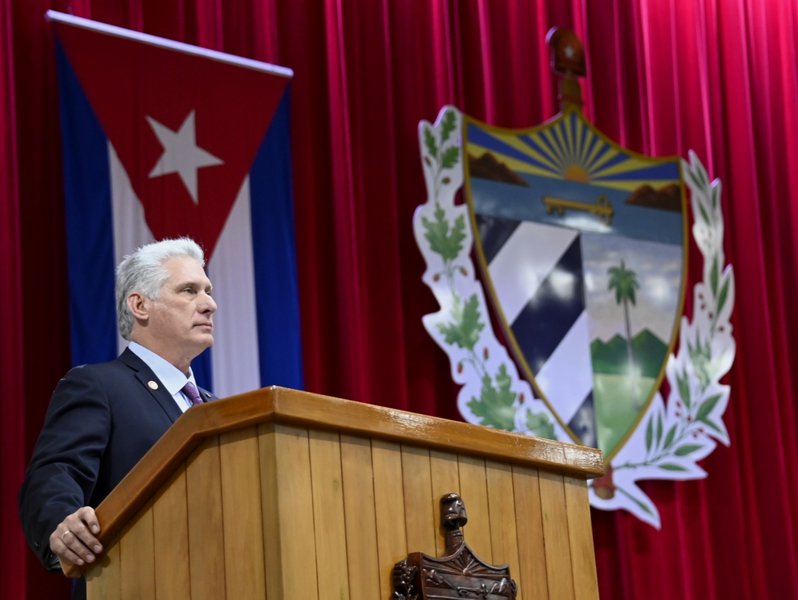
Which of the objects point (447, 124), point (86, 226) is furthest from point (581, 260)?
point (86, 226)

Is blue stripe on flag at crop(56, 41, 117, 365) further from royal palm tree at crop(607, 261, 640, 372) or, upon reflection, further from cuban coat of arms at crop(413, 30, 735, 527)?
royal palm tree at crop(607, 261, 640, 372)

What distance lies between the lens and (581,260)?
5527 mm

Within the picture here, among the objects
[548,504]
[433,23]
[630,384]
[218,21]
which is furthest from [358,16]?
[548,504]

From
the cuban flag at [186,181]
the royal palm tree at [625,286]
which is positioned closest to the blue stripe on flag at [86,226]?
the cuban flag at [186,181]

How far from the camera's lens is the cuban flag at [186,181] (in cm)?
429

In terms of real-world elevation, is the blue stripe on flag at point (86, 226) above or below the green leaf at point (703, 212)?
below

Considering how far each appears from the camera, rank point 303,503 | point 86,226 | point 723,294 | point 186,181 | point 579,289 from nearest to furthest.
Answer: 1. point 303,503
2. point 86,226
3. point 186,181
4. point 579,289
5. point 723,294

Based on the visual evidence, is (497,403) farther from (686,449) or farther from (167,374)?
(167,374)

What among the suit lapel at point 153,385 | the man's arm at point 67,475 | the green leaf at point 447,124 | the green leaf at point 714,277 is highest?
the green leaf at point 447,124

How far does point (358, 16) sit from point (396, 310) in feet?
3.98

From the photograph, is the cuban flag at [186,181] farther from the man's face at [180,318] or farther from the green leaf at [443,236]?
the man's face at [180,318]

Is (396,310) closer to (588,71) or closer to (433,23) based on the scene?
(433,23)

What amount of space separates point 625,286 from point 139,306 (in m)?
3.17

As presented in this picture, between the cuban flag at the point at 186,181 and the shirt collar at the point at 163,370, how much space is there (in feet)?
4.86
